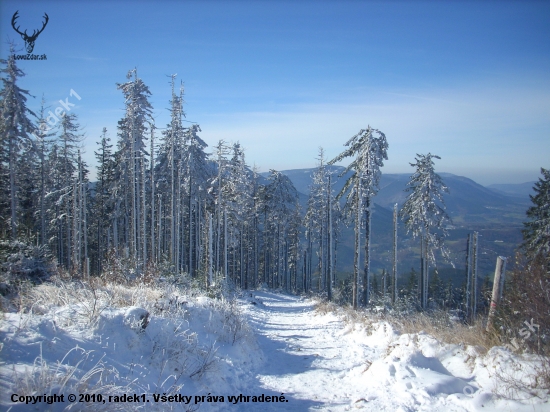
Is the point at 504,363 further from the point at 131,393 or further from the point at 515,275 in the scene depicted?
the point at 131,393

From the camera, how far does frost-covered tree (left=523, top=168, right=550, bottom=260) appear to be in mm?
21703

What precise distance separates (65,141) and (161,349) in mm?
27275

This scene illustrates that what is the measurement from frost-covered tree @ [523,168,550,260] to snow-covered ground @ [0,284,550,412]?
19746 mm

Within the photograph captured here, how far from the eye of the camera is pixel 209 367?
6344 millimetres

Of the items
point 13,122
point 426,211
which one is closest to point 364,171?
point 426,211

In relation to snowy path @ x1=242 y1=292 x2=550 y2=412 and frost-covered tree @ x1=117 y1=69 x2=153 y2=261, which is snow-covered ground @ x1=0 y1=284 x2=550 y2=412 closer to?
snowy path @ x1=242 y1=292 x2=550 y2=412

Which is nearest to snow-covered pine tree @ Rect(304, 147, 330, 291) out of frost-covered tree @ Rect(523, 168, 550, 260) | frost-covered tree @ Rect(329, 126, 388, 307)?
frost-covered tree @ Rect(329, 126, 388, 307)

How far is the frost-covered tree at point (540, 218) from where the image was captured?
21703 millimetres

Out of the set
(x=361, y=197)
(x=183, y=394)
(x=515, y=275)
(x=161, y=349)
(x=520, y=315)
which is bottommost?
(x=183, y=394)

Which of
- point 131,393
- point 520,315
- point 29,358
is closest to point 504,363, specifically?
point 520,315

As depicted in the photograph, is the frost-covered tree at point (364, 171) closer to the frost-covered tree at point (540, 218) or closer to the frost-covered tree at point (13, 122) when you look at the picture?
the frost-covered tree at point (540, 218)

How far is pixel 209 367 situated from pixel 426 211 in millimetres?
22838

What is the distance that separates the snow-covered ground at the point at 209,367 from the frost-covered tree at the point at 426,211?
59.2 feet

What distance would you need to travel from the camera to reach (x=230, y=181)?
3041 cm
